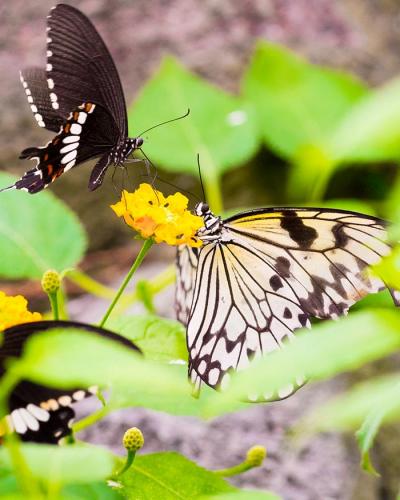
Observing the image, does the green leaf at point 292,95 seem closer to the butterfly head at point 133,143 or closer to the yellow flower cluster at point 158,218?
the butterfly head at point 133,143

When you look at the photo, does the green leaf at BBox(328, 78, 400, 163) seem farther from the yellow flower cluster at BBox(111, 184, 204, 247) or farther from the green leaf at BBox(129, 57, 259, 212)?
the green leaf at BBox(129, 57, 259, 212)

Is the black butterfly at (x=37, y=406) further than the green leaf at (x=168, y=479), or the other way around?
the green leaf at (x=168, y=479)

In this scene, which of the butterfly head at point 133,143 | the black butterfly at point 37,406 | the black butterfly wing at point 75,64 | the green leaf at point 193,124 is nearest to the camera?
the black butterfly at point 37,406

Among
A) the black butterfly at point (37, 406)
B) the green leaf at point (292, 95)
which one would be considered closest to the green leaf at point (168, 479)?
the black butterfly at point (37, 406)

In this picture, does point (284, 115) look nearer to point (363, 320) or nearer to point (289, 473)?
point (289, 473)

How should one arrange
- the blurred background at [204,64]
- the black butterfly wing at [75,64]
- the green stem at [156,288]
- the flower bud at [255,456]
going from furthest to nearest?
the blurred background at [204,64] < the green stem at [156,288] < the black butterfly wing at [75,64] < the flower bud at [255,456]

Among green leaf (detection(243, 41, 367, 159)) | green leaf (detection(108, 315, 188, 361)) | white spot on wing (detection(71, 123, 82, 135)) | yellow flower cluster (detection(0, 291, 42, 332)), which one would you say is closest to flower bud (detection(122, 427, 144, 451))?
yellow flower cluster (detection(0, 291, 42, 332))

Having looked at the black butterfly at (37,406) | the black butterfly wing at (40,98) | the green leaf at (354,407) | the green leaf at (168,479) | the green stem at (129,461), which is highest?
the black butterfly wing at (40,98)
